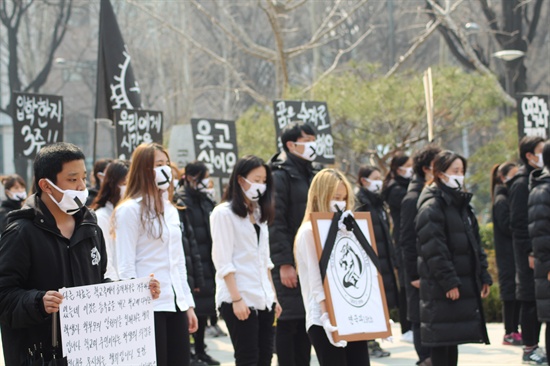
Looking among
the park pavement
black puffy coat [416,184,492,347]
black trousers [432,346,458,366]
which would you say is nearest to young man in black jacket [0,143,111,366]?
black puffy coat [416,184,492,347]

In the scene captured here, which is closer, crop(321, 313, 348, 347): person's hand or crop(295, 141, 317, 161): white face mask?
crop(321, 313, 348, 347): person's hand

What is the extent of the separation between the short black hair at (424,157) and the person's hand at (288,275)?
1.76 m

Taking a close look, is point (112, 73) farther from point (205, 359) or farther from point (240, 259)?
point (240, 259)

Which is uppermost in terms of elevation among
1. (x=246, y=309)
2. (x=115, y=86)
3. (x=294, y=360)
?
(x=115, y=86)

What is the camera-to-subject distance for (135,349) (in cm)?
527

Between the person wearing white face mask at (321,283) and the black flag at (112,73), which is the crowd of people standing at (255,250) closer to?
the person wearing white face mask at (321,283)

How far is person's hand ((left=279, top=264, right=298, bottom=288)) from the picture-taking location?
8102 millimetres

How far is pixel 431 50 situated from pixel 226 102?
10086 mm

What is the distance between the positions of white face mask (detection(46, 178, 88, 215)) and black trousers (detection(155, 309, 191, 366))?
5.65 ft

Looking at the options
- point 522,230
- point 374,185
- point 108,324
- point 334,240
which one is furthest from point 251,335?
point 374,185

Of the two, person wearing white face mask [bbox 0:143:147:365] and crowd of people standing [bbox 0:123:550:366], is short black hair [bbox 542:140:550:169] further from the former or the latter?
person wearing white face mask [bbox 0:143:147:365]

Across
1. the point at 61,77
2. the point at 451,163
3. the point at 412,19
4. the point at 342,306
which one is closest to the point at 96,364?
the point at 342,306

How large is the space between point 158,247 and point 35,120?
22.2 feet

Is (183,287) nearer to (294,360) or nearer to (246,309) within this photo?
(246,309)
